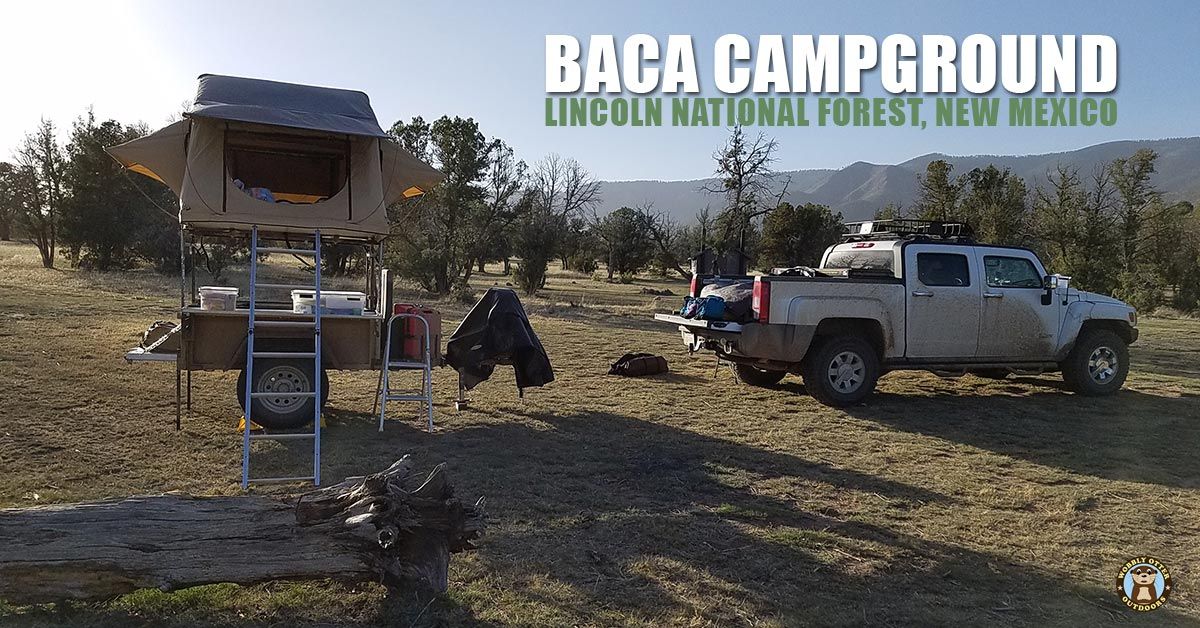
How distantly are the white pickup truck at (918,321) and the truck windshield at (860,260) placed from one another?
0.06 ft

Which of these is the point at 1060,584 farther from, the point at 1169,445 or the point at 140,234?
the point at 140,234

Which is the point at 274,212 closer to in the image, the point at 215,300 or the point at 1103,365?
the point at 215,300

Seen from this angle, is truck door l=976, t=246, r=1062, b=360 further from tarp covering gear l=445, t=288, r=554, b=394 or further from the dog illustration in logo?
tarp covering gear l=445, t=288, r=554, b=394

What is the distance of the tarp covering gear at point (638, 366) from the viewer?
10.3 meters

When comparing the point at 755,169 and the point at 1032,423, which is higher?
the point at 755,169

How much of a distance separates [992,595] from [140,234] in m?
32.6

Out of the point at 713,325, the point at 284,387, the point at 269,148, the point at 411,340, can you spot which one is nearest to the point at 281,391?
the point at 284,387

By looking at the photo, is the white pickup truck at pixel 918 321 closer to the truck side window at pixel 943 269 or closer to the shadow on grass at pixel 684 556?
the truck side window at pixel 943 269

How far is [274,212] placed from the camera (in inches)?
244

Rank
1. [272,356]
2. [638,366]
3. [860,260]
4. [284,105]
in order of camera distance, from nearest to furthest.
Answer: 1. [272,356]
2. [284,105]
3. [860,260]
4. [638,366]

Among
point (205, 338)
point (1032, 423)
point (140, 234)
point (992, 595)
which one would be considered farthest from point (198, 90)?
point (140, 234)

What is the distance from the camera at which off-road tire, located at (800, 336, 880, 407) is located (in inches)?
325

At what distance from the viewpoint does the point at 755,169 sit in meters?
34.4

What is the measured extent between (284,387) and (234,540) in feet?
11.9
